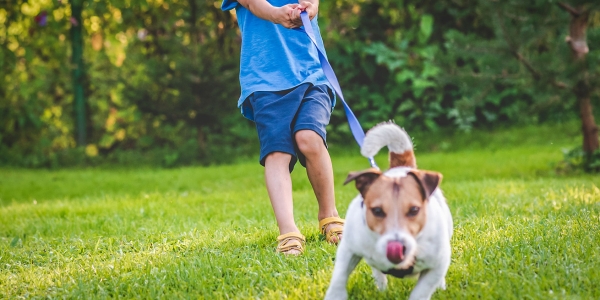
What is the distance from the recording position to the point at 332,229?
3652 millimetres

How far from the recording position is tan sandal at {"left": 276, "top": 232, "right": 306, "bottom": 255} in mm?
3381

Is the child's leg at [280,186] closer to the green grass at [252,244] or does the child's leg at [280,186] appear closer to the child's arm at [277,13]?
the green grass at [252,244]

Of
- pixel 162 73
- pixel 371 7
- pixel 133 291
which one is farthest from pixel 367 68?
pixel 133 291

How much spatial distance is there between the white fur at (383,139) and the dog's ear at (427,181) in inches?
12.0

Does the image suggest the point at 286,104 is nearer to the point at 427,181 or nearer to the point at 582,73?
the point at 427,181

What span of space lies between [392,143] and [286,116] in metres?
1.05

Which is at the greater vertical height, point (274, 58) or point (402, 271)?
point (274, 58)

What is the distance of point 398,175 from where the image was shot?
7.58ft

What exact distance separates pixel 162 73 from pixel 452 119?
14.9 feet

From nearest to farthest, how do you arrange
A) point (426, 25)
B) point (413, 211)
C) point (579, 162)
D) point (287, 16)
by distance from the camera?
point (413, 211), point (287, 16), point (579, 162), point (426, 25)

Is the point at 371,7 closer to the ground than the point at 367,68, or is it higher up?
higher up

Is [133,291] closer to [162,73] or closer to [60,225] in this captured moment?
[60,225]

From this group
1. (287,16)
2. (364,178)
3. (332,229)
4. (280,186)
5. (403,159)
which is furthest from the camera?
(332,229)

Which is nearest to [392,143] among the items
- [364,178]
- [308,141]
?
[364,178]
